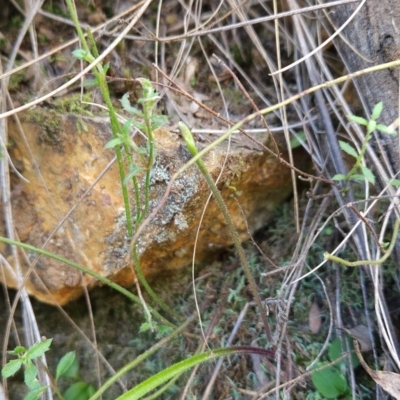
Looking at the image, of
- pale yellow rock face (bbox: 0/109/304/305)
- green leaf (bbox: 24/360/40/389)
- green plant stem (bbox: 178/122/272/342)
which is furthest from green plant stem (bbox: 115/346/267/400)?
pale yellow rock face (bbox: 0/109/304/305)

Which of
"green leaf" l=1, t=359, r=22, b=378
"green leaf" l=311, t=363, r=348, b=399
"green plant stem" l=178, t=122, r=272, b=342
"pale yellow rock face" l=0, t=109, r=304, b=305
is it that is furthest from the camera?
"pale yellow rock face" l=0, t=109, r=304, b=305

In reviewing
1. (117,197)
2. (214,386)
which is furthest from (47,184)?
(214,386)

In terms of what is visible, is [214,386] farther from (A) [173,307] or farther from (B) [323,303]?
(B) [323,303]

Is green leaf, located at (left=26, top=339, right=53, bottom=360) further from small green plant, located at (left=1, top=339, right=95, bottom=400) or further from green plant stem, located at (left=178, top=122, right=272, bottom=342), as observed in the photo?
green plant stem, located at (left=178, top=122, right=272, bottom=342)

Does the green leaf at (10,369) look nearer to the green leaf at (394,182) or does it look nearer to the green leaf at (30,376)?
the green leaf at (30,376)

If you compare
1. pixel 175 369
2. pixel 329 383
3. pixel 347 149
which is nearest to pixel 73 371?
pixel 175 369

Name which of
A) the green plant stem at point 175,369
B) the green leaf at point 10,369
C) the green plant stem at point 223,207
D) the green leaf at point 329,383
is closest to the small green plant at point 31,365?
the green leaf at point 10,369

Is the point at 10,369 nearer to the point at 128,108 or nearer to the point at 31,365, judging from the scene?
the point at 31,365
